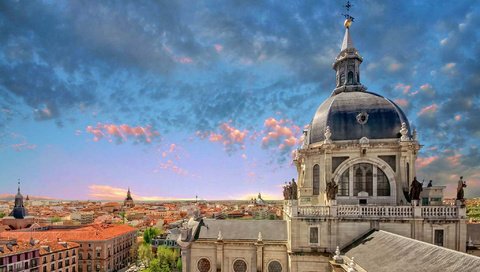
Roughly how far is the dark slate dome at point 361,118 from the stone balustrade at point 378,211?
8.01 metres

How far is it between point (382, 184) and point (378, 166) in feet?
6.15

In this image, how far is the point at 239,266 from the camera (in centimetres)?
3744

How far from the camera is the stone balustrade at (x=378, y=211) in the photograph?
27.9 metres

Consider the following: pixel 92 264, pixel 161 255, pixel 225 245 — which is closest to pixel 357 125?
pixel 225 245

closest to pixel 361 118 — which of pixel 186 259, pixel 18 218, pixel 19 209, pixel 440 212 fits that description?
pixel 440 212

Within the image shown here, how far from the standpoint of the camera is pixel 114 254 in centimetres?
8812

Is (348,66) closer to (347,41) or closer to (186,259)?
(347,41)

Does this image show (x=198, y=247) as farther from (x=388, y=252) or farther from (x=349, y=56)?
(x=349, y=56)

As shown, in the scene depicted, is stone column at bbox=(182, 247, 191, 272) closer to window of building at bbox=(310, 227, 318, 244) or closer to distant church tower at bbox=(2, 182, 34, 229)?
window of building at bbox=(310, 227, 318, 244)

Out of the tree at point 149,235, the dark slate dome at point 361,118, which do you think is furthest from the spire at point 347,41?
the tree at point 149,235

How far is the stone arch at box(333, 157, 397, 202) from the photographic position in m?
32.3

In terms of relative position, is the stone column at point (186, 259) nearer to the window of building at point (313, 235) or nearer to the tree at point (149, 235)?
the window of building at point (313, 235)

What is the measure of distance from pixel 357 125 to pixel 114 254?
78.7 meters

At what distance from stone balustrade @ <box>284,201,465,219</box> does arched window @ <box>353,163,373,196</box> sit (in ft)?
14.3
